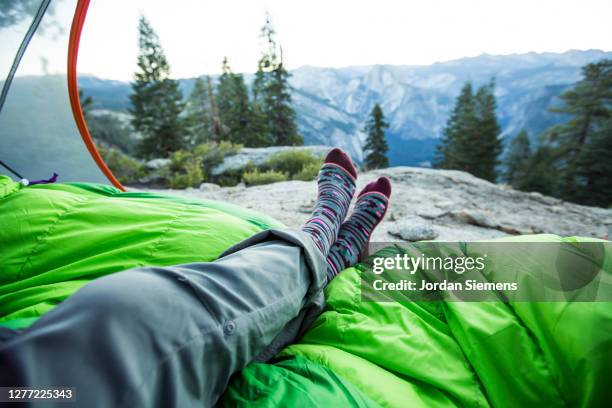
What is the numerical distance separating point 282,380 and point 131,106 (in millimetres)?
14883

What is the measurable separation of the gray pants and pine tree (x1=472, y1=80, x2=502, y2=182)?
17312 mm

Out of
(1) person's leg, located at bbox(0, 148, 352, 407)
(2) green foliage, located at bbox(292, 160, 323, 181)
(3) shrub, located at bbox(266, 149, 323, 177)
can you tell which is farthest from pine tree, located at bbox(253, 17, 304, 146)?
(1) person's leg, located at bbox(0, 148, 352, 407)

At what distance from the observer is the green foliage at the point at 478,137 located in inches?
600

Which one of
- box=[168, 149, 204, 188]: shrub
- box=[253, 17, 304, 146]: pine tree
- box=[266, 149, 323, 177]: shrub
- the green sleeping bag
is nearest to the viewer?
the green sleeping bag

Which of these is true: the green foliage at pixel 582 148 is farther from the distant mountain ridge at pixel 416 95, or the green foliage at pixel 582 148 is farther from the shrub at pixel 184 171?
the distant mountain ridge at pixel 416 95

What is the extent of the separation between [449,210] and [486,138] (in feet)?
51.8

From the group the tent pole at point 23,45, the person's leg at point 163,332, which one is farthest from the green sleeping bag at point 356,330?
the tent pole at point 23,45

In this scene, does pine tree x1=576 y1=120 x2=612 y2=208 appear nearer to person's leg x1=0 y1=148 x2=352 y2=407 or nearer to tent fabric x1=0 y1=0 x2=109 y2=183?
person's leg x1=0 y1=148 x2=352 y2=407

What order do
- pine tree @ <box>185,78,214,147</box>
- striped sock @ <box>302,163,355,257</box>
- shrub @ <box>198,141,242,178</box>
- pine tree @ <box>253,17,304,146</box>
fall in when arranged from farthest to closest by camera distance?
1. pine tree @ <box>185,78,214,147</box>
2. pine tree @ <box>253,17,304,146</box>
3. shrub @ <box>198,141,242,178</box>
4. striped sock @ <box>302,163,355,257</box>

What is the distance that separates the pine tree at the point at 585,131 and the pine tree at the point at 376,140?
7023mm

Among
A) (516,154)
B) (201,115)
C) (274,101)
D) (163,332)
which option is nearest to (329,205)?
(163,332)

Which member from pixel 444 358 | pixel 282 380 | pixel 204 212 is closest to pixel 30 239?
pixel 204 212

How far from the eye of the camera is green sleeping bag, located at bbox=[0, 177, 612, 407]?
519 millimetres

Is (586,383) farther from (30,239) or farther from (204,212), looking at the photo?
(30,239)
